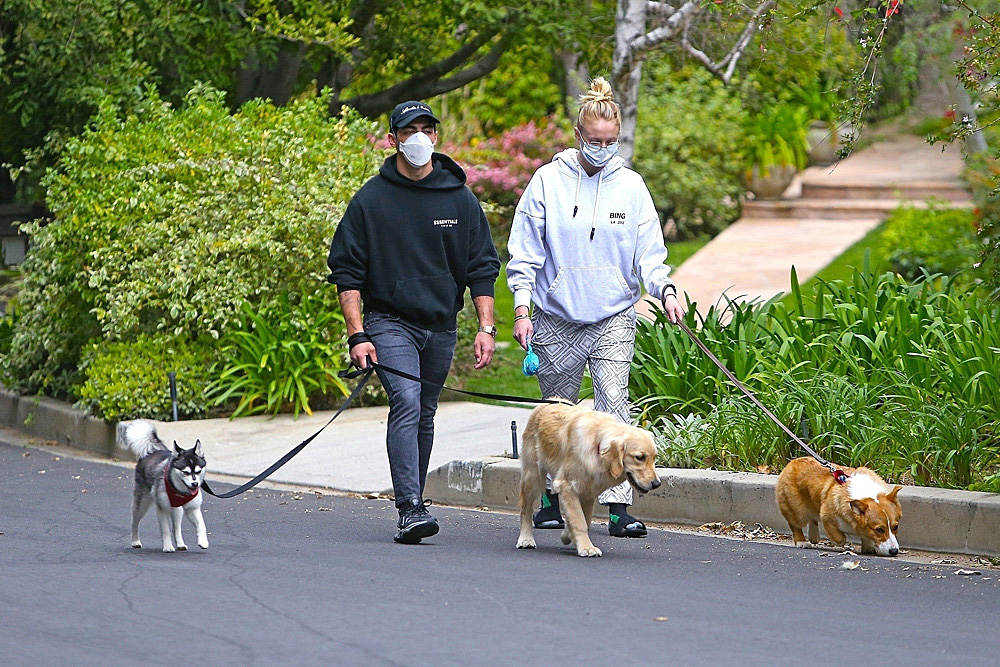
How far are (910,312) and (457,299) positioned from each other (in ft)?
11.4

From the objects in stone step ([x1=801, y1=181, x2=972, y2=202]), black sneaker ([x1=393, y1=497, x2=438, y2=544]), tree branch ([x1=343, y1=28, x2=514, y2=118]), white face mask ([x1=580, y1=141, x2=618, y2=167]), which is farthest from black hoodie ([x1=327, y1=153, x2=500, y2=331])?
stone step ([x1=801, y1=181, x2=972, y2=202])

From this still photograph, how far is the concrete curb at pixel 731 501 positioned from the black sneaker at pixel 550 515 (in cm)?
78

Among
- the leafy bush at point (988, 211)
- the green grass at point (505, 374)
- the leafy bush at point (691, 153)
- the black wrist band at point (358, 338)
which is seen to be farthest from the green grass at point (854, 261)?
the black wrist band at point (358, 338)

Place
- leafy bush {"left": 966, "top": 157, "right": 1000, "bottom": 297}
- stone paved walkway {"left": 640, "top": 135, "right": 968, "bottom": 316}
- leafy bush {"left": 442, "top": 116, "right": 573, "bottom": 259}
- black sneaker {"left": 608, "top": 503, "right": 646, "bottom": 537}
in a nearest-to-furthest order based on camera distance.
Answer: black sneaker {"left": 608, "top": 503, "right": 646, "bottom": 537}, leafy bush {"left": 966, "top": 157, "right": 1000, "bottom": 297}, stone paved walkway {"left": 640, "top": 135, "right": 968, "bottom": 316}, leafy bush {"left": 442, "top": 116, "right": 573, "bottom": 259}

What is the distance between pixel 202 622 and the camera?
5145 millimetres

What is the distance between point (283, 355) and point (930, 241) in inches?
354

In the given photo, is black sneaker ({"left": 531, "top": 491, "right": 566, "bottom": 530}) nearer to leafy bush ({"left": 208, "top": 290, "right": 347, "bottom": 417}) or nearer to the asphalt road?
the asphalt road

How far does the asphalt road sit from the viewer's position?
475cm

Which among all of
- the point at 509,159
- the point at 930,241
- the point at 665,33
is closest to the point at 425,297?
the point at 665,33

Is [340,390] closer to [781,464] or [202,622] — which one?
[781,464]

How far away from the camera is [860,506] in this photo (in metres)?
6.43

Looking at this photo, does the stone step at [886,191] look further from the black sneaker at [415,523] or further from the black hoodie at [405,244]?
the black sneaker at [415,523]

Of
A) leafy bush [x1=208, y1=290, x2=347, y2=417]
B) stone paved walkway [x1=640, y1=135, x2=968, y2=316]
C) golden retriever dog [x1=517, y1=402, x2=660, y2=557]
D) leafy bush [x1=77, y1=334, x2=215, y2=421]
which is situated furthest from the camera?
stone paved walkway [x1=640, y1=135, x2=968, y2=316]

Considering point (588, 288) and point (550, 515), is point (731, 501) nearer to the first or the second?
point (550, 515)
